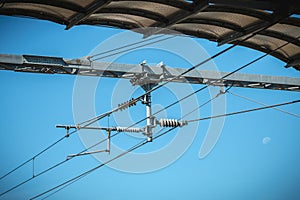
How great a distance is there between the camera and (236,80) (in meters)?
12.2

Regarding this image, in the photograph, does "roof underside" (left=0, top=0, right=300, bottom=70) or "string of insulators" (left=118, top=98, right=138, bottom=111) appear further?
"string of insulators" (left=118, top=98, right=138, bottom=111)

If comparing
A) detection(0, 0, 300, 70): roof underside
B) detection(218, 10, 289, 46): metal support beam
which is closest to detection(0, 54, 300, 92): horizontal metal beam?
detection(218, 10, 289, 46): metal support beam

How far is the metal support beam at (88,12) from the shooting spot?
7138mm

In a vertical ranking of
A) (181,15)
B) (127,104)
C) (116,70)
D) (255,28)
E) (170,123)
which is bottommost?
(170,123)

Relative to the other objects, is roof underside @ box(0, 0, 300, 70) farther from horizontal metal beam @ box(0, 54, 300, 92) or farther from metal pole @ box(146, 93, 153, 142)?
metal pole @ box(146, 93, 153, 142)

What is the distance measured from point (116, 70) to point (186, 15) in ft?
11.8

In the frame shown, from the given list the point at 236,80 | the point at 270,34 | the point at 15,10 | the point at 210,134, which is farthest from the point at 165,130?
the point at 15,10

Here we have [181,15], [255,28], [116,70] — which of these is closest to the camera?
[181,15]

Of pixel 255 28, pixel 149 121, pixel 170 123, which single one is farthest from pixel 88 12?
pixel 170 123

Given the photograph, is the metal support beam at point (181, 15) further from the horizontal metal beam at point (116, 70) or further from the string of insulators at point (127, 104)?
the string of insulators at point (127, 104)

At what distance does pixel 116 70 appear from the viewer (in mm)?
10883

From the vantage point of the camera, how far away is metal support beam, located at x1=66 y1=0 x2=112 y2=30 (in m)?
7.14

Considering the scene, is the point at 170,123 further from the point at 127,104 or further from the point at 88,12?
the point at 88,12

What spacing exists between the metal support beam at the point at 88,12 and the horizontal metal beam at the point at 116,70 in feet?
8.21
